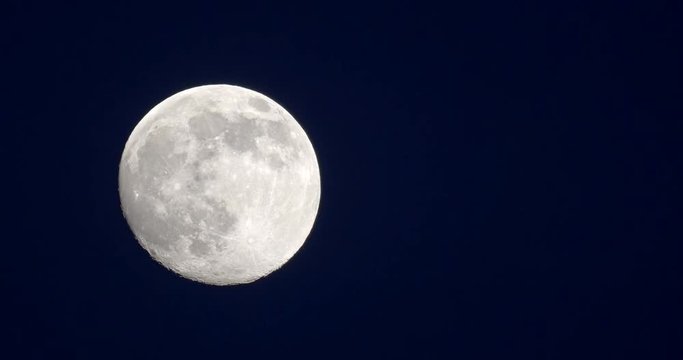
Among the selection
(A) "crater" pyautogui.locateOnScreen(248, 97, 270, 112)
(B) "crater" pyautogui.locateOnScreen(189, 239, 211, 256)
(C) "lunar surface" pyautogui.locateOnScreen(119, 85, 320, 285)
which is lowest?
(B) "crater" pyautogui.locateOnScreen(189, 239, 211, 256)

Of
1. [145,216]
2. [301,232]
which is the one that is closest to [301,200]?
[301,232]

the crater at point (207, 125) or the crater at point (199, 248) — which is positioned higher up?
the crater at point (207, 125)

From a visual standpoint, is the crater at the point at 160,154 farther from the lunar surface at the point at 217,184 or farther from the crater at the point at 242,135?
the crater at the point at 242,135

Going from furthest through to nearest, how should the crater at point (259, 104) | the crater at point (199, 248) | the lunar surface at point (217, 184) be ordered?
the crater at point (259, 104)
the crater at point (199, 248)
the lunar surface at point (217, 184)

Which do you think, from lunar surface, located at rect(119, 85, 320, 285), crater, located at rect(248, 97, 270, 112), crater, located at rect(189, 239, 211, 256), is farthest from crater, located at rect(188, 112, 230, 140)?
crater, located at rect(189, 239, 211, 256)

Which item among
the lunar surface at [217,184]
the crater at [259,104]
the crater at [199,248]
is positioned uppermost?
the crater at [259,104]

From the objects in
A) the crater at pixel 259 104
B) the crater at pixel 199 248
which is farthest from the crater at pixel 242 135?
the crater at pixel 199 248

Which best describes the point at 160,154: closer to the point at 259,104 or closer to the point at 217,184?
the point at 217,184

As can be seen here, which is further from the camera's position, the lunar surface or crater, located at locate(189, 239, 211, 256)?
crater, located at locate(189, 239, 211, 256)

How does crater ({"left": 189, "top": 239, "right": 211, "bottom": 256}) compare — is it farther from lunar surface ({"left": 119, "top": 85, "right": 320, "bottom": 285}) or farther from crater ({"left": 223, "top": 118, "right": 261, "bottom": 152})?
crater ({"left": 223, "top": 118, "right": 261, "bottom": 152})
